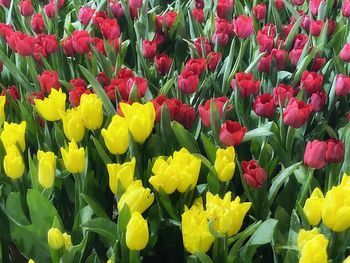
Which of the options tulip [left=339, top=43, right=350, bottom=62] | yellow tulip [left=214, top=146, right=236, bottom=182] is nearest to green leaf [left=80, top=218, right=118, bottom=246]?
yellow tulip [left=214, top=146, right=236, bottom=182]

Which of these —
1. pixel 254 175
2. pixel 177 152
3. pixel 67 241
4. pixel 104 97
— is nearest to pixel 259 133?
pixel 254 175

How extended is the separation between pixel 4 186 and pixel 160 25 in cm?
97

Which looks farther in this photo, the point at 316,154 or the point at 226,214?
the point at 316,154

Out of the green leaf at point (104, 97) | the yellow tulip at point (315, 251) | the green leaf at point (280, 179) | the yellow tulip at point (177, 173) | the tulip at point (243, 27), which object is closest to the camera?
the yellow tulip at point (315, 251)

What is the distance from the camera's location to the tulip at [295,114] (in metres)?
1.42

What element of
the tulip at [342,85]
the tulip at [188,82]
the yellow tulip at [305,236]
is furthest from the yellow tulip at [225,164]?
the tulip at [342,85]

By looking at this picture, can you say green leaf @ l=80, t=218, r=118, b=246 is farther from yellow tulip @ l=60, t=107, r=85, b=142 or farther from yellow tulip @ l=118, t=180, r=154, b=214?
yellow tulip @ l=60, t=107, r=85, b=142

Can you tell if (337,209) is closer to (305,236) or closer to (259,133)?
(305,236)

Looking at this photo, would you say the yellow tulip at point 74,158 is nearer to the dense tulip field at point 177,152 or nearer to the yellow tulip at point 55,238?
the dense tulip field at point 177,152

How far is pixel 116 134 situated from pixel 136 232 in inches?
10.5

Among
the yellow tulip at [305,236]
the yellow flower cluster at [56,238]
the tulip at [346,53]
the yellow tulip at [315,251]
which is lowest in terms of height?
the tulip at [346,53]

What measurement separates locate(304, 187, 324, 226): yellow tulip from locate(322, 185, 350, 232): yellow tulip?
37 mm

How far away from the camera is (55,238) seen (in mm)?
1181

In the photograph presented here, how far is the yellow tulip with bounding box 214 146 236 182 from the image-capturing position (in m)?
1.29
